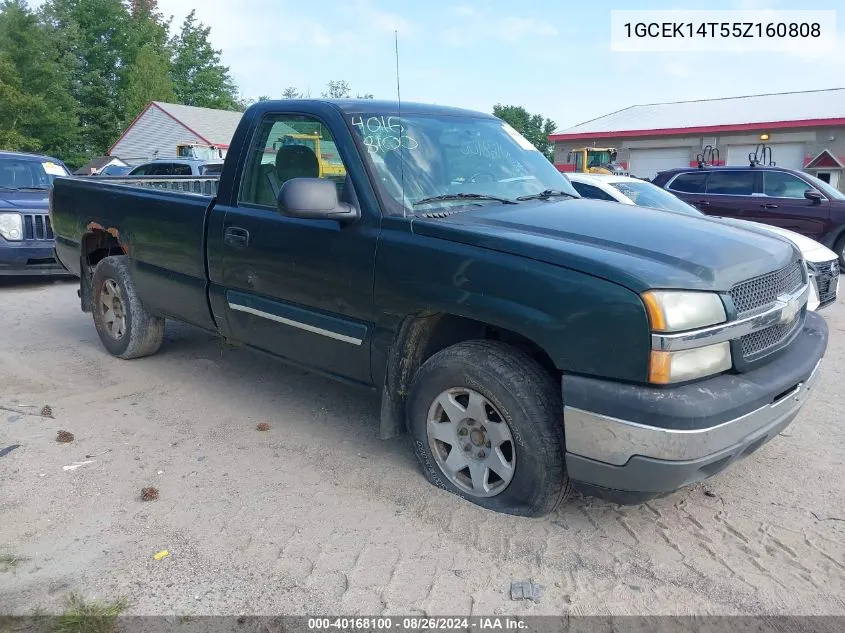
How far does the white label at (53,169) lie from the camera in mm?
10648

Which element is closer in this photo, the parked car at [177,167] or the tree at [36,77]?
the parked car at [177,167]

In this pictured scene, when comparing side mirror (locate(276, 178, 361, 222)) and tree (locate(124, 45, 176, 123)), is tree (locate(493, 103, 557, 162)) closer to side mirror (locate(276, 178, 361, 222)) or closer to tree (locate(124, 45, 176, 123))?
tree (locate(124, 45, 176, 123))

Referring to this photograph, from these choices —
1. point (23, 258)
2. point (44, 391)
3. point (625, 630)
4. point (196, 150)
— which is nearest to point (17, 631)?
point (625, 630)

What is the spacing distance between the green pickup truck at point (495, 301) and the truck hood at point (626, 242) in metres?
0.01

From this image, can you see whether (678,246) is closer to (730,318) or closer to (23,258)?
(730,318)

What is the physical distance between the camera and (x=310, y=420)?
477cm

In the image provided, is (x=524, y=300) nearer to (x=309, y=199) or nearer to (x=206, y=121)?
(x=309, y=199)

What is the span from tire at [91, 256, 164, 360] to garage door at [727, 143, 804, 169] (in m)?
28.6

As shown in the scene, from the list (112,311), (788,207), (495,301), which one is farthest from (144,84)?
(495,301)

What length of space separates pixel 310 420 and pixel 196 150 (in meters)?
24.3

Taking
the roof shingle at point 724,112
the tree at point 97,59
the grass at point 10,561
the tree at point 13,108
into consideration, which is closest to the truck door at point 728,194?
the grass at point 10,561

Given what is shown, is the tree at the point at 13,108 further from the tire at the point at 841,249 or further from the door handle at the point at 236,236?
the door handle at the point at 236,236

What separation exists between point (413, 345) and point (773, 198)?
10.4 meters

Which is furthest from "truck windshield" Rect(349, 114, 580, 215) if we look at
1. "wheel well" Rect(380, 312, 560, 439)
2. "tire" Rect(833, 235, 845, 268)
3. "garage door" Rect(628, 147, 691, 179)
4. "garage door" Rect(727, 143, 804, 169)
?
"garage door" Rect(628, 147, 691, 179)
